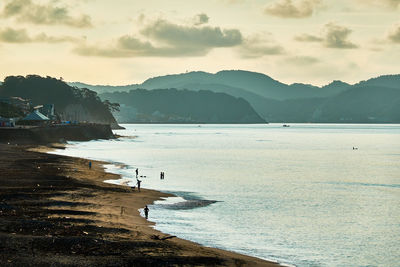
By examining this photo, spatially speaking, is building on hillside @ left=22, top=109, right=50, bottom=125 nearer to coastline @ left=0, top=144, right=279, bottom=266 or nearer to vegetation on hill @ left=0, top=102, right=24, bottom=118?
vegetation on hill @ left=0, top=102, right=24, bottom=118

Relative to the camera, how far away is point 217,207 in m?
46.8

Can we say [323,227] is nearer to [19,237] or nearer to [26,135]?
[19,237]

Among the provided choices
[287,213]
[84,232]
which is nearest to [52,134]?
[287,213]

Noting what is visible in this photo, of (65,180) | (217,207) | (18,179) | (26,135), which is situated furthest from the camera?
(26,135)

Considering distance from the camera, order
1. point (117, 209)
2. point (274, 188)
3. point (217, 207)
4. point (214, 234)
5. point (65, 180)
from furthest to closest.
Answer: point (274, 188)
point (65, 180)
point (217, 207)
point (117, 209)
point (214, 234)

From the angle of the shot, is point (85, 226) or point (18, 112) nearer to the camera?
point (85, 226)

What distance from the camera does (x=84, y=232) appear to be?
2850 centimetres

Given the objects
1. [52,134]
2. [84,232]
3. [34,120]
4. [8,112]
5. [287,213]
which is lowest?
[287,213]

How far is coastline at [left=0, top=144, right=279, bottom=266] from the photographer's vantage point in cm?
2387

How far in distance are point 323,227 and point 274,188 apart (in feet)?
77.9

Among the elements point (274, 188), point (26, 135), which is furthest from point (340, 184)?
point (26, 135)

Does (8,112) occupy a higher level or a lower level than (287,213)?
higher

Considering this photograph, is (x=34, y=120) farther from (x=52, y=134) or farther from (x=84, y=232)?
(x=84, y=232)

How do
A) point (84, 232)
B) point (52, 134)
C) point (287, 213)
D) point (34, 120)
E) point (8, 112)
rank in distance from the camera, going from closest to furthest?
point (84, 232) < point (287, 213) < point (52, 134) < point (34, 120) < point (8, 112)
